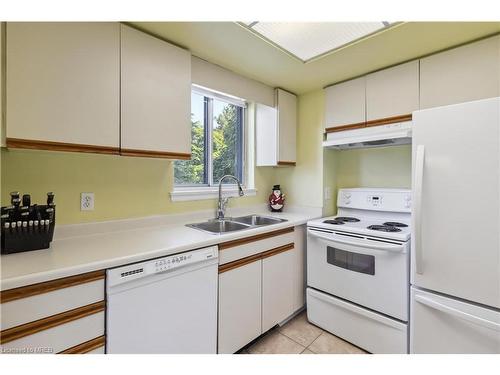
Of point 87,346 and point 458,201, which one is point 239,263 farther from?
point 458,201

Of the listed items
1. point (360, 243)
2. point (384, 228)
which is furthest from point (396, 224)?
point (360, 243)

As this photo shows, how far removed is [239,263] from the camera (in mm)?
1618

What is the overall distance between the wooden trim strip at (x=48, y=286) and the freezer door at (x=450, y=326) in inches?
67.6

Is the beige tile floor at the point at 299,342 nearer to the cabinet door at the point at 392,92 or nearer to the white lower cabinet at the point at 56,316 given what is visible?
the white lower cabinet at the point at 56,316

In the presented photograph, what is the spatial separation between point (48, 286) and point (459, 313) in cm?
191

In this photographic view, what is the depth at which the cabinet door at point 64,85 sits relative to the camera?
1.07m

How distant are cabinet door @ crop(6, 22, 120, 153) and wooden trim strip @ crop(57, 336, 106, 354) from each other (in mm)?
895

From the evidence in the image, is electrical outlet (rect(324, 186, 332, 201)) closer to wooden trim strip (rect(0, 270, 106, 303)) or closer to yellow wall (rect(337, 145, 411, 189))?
yellow wall (rect(337, 145, 411, 189))

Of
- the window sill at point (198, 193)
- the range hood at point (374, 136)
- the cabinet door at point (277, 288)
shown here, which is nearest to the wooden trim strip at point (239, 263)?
the cabinet door at point (277, 288)

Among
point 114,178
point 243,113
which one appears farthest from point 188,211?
point 243,113

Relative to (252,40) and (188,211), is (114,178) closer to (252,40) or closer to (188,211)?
(188,211)

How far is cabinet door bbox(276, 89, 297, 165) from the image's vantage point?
2.42 m

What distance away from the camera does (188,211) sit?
79.5 inches
